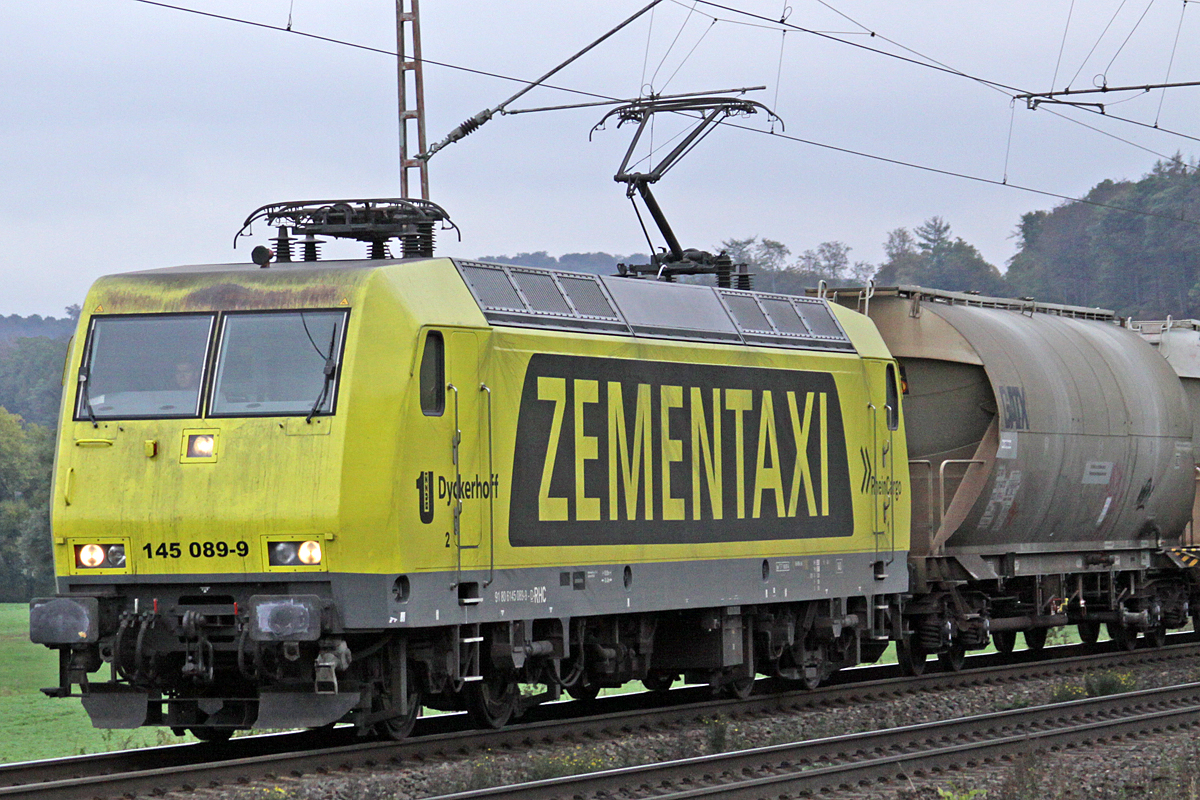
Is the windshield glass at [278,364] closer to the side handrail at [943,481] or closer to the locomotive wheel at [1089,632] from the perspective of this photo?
the side handrail at [943,481]

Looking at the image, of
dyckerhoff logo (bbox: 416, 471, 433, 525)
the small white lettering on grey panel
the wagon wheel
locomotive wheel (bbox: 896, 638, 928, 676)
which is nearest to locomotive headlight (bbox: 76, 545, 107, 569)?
dyckerhoff logo (bbox: 416, 471, 433, 525)

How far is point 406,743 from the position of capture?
13484 mm

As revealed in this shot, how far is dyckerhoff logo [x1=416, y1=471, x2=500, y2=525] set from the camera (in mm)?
12734

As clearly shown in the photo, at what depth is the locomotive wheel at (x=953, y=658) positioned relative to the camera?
820 inches

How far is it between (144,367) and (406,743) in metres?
3.46

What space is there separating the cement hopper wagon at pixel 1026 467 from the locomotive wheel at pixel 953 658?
0.02 meters

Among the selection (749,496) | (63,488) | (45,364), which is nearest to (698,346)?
(749,496)

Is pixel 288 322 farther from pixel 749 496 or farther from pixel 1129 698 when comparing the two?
pixel 1129 698

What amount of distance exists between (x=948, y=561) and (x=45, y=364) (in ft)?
349

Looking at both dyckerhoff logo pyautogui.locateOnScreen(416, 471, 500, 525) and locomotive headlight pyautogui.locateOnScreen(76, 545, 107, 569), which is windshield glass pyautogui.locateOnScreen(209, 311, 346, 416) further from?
locomotive headlight pyautogui.locateOnScreen(76, 545, 107, 569)

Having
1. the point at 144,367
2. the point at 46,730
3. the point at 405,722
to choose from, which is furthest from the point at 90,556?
the point at 46,730

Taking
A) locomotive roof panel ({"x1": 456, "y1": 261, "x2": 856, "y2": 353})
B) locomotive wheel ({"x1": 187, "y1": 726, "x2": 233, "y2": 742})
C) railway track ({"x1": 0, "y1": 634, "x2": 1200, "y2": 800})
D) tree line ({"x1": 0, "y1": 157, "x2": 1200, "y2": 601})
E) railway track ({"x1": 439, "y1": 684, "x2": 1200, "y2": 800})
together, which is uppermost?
tree line ({"x1": 0, "y1": 157, "x2": 1200, "y2": 601})

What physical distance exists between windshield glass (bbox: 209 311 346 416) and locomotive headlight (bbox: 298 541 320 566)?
924 millimetres

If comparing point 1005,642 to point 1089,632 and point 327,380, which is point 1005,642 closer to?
point 1089,632
